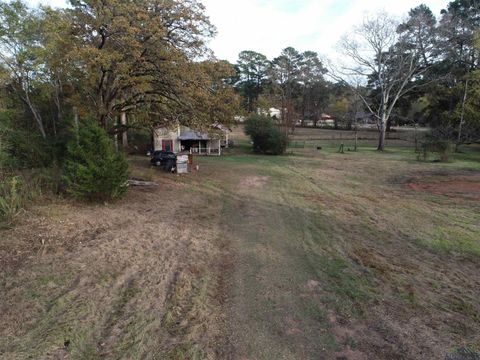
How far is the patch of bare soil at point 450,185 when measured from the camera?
12.1 metres

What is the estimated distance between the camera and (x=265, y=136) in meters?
28.5

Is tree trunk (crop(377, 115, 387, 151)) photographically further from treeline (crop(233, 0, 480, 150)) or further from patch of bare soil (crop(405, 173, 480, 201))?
patch of bare soil (crop(405, 173, 480, 201))

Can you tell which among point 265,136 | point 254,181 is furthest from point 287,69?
point 254,181

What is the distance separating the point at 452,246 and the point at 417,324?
150 inches

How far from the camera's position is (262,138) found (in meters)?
28.8

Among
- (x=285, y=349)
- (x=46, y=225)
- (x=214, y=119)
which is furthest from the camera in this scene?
(x=214, y=119)

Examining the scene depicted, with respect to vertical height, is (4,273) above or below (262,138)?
below

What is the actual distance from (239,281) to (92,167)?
19.4 feet

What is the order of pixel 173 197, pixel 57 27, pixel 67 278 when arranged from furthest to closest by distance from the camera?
pixel 173 197
pixel 57 27
pixel 67 278

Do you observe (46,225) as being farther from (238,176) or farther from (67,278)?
(238,176)

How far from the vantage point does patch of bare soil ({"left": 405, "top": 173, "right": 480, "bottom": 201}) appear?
1212cm

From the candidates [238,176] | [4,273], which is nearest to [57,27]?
[4,273]

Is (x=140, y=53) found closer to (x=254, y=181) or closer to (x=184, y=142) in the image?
(x=254, y=181)

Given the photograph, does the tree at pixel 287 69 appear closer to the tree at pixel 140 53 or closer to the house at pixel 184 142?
the house at pixel 184 142
